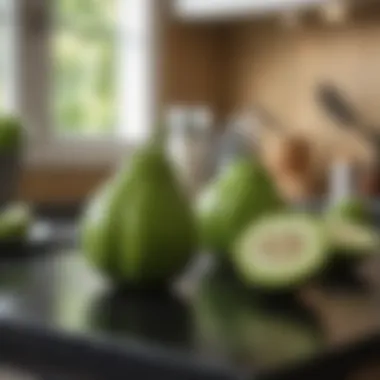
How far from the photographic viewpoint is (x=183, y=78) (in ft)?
10.7

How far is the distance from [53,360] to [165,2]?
98.5 inches

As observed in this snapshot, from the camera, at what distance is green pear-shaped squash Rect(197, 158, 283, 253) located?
998mm

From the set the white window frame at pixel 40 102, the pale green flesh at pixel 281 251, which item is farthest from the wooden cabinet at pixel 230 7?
the pale green flesh at pixel 281 251

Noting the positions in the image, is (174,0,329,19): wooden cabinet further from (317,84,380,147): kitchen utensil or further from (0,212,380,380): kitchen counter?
(0,212,380,380): kitchen counter

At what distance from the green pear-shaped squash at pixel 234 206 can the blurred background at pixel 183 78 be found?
169cm

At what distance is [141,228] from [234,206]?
167 mm

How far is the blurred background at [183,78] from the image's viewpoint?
285cm

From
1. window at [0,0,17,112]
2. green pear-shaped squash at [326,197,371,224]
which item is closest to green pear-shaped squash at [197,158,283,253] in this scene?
green pear-shaped squash at [326,197,371,224]

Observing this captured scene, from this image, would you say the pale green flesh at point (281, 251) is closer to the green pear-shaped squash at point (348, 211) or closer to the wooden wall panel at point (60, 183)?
the green pear-shaped squash at point (348, 211)

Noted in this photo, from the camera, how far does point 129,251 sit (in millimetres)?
864

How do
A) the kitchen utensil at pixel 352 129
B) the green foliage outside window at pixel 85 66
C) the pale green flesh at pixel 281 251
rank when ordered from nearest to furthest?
the pale green flesh at pixel 281 251, the kitchen utensil at pixel 352 129, the green foliage outside window at pixel 85 66

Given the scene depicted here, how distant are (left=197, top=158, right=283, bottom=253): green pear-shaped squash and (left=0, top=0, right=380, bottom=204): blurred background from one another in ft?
5.55

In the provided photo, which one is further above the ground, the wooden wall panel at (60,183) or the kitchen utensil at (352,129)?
the kitchen utensil at (352,129)

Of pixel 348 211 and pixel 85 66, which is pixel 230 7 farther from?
pixel 348 211
